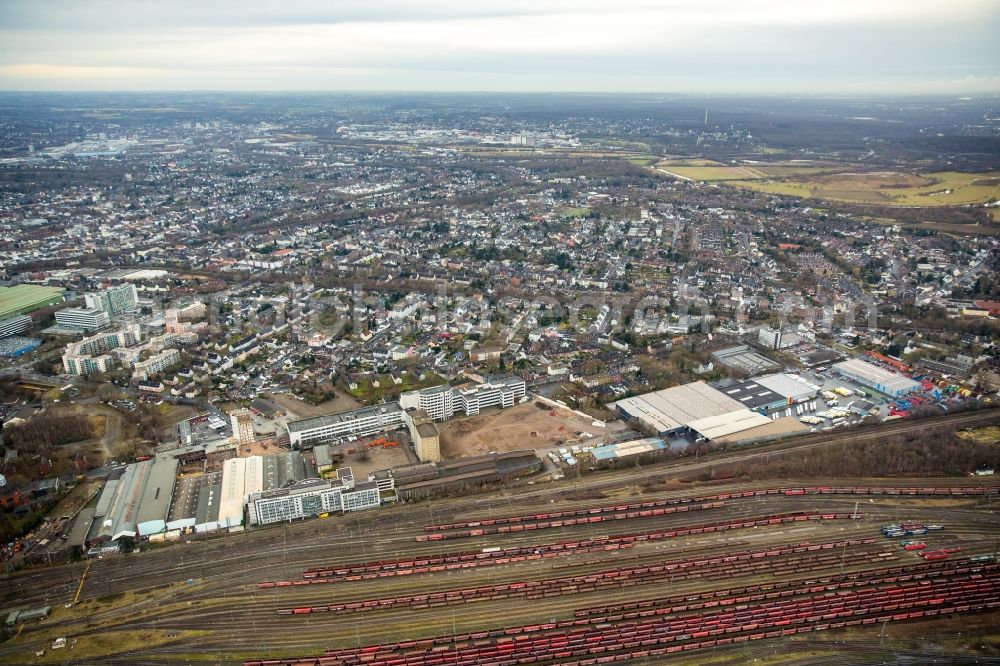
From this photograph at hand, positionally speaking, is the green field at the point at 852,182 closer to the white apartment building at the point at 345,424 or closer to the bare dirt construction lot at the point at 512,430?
the bare dirt construction lot at the point at 512,430

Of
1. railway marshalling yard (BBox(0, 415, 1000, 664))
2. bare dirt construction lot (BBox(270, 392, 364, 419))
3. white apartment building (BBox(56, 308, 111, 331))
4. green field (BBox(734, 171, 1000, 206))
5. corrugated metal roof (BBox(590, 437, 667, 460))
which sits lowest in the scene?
railway marshalling yard (BBox(0, 415, 1000, 664))

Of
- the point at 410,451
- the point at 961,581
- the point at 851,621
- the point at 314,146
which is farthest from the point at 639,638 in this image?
the point at 314,146

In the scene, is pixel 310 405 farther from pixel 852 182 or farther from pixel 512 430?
pixel 852 182

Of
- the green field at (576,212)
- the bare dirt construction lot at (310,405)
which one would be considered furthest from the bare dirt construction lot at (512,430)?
the green field at (576,212)

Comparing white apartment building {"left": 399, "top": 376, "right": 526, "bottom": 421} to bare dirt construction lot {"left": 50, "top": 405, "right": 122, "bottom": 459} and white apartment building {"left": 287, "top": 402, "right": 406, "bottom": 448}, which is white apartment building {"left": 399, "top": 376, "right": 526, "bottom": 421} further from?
bare dirt construction lot {"left": 50, "top": 405, "right": 122, "bottom": 459}

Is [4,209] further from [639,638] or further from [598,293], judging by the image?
[639,638]

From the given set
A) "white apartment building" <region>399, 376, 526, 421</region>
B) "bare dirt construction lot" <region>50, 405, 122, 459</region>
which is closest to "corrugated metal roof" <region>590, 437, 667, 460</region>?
"white apartment building" <region>399, 376, 526, 421</region>
